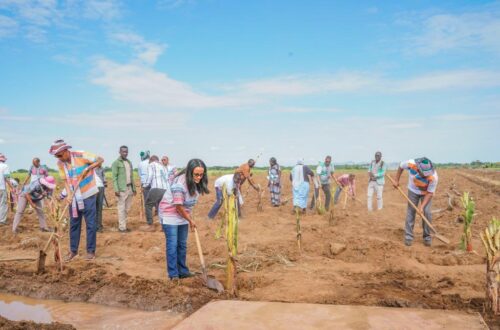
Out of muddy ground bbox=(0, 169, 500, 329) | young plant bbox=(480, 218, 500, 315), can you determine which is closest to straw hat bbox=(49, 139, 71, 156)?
muddy ground bbox=(0, 169, 500, 329)

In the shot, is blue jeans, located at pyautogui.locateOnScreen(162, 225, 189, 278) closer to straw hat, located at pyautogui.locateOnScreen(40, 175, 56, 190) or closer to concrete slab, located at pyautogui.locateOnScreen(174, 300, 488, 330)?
concrete slab, located at pyautogui.locateOnScreen(174, 300, 488, 330)

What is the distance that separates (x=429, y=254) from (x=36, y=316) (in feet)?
18.5

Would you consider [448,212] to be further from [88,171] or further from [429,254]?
[88,171]

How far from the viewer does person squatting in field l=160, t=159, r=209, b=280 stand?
187 inches

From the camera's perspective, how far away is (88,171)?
598 centimetres

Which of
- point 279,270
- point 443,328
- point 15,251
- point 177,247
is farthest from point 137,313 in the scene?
point 15,251

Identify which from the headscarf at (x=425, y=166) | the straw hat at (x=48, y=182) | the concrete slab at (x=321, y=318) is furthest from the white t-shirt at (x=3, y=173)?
the headscarf at (x=425, y=166)

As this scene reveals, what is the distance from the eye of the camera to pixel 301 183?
10.5 m

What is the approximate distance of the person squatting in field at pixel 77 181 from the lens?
5945mm

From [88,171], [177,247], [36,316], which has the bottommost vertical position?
[36,316]

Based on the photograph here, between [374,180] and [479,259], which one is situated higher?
[374,180]

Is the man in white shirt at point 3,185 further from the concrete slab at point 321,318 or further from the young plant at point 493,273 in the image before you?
the young plant at point 493,273

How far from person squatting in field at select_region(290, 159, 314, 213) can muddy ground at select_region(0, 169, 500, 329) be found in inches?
49.4

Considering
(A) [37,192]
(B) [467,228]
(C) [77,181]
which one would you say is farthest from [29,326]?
(B) [467,228]
